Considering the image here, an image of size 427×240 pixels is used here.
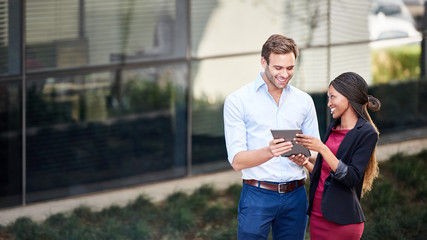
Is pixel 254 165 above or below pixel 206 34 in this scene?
below

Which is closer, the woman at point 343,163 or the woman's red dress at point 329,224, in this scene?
the woman at point 343,163

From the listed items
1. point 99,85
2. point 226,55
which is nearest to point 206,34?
point 226,55

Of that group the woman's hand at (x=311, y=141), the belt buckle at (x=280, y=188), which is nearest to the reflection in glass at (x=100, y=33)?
the belt buckle at (x=280, y=188)

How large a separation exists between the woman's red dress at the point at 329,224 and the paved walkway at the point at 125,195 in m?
3.83

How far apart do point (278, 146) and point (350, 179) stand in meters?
0.46

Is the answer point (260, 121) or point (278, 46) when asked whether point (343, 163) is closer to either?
point (260, 121)

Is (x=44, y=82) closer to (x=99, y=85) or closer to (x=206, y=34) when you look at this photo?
(x=99, y=85)

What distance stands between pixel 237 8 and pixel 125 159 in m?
2.38

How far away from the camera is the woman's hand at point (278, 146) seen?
3.78 metres

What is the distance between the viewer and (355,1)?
9.61 meters

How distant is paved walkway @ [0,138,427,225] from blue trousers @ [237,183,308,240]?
3627 millimetres

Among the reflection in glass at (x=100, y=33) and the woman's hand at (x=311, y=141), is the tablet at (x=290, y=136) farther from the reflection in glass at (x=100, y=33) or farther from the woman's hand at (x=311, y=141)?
the reflection in glass at (x=100, y=33)

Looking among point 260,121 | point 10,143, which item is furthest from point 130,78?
point 260,121

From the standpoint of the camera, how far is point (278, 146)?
378 centimetres
